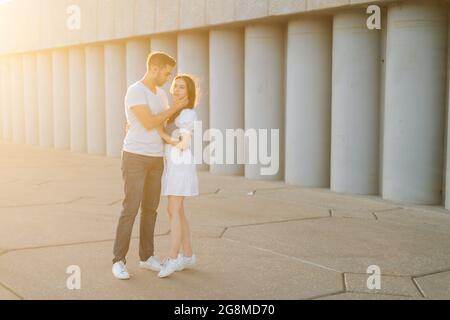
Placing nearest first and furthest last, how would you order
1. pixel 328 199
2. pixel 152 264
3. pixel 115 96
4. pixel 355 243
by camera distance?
pixel 152 264
pixel 355 243
pixel 328 199
pixel 115 96

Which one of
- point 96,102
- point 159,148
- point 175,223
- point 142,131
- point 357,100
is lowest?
point 175,223

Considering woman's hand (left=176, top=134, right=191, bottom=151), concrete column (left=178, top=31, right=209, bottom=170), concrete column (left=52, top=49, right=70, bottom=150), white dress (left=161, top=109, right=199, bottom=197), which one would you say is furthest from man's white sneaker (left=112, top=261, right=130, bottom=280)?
concrete column (left=52, top=49, right=70, bottom=150)

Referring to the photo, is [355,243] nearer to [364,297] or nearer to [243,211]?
[364,297]

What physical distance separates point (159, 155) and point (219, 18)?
685 cm

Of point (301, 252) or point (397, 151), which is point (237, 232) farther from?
point (397, 151)

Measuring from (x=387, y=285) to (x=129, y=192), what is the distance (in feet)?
7.13

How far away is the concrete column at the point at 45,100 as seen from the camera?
19.0 meters

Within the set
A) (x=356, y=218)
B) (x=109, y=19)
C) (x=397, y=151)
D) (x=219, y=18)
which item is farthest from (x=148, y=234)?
(x=109, y=19)

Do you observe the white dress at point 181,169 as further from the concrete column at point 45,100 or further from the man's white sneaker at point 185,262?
the concrete column at point 45,100

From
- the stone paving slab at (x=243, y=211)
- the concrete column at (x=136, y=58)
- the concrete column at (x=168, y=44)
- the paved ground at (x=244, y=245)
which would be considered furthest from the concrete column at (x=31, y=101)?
the stone paving slab at (x=243, y=211)

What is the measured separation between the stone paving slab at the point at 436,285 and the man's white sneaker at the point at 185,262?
6.09ft

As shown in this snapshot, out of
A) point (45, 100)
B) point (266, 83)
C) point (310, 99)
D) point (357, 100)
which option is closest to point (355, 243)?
point (357, 100)

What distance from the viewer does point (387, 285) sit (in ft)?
16.7

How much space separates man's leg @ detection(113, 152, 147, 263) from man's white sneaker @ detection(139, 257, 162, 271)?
0.91 feet
